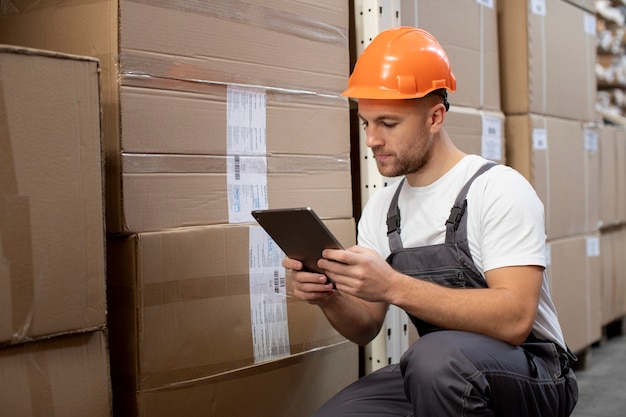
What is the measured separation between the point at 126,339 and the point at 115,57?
603 mm

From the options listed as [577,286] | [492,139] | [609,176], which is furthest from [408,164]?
[609,176]

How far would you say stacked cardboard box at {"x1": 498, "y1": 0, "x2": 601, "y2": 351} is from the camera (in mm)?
3131

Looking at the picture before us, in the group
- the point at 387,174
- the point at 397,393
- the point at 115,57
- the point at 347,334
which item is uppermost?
the point at 115,57

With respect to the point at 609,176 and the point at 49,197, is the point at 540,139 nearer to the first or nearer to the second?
the point at 609,176

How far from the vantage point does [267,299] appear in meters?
1.95

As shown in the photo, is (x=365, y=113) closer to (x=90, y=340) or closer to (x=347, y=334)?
(x=347, y=334)

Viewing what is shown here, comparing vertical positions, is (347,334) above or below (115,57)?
below

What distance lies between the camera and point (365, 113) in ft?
5.90

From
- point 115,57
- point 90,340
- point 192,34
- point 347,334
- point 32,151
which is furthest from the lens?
point 347,334

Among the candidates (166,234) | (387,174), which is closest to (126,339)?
(166,234)

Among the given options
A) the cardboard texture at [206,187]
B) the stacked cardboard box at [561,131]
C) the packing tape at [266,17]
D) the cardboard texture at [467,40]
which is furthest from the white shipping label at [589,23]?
the cardboard texture at [206,187]

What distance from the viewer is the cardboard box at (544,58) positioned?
3119 millimetres

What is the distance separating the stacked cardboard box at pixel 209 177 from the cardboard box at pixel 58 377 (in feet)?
0.53

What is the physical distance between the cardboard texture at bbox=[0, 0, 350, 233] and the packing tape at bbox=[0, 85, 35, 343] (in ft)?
0.91
